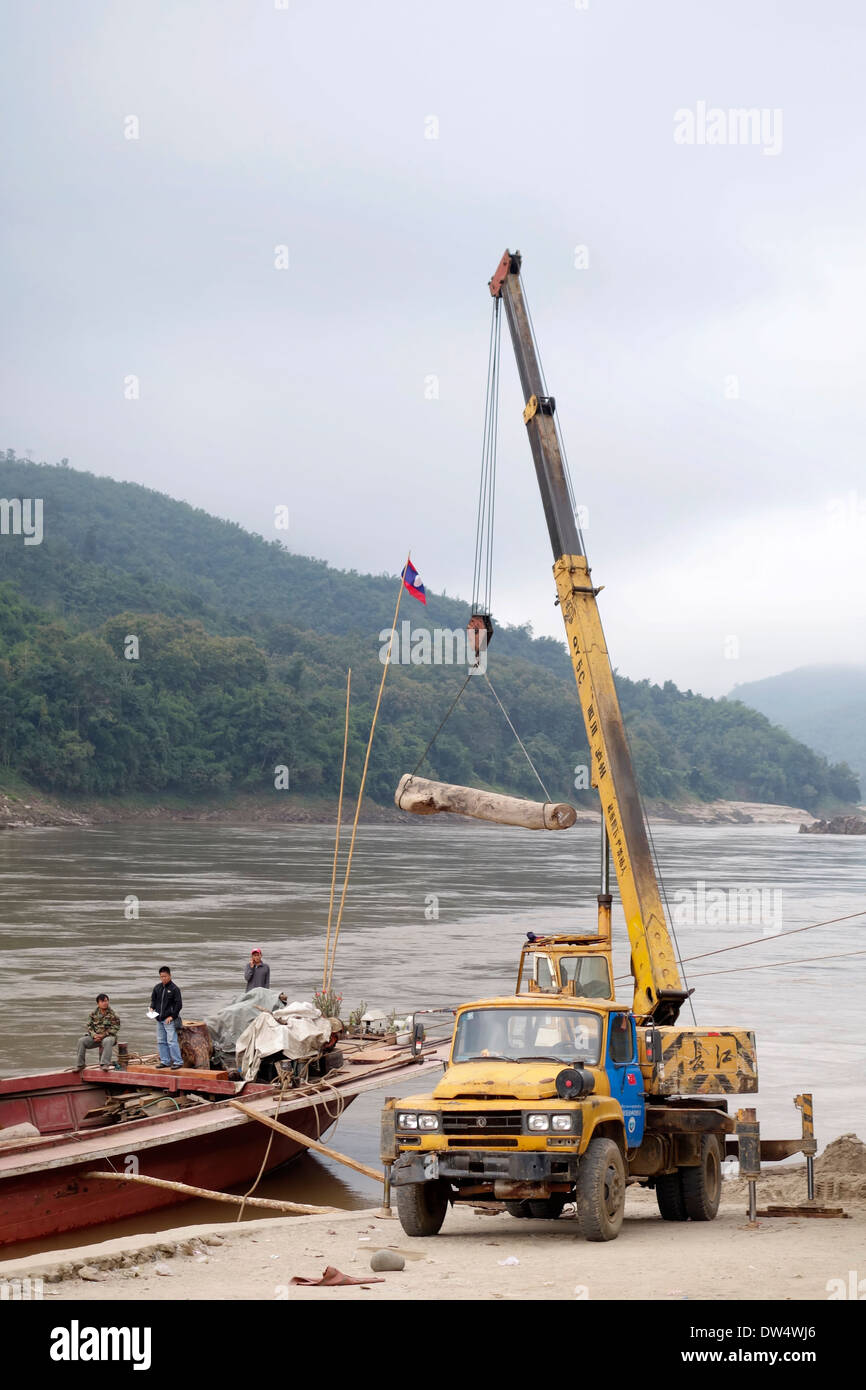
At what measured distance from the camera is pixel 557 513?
51.3ft

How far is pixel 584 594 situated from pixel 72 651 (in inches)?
3878

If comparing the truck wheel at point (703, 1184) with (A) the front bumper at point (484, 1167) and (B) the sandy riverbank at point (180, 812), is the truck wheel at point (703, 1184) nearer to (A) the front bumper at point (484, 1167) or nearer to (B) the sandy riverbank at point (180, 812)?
(A) the front bumper at point (484, 1167)

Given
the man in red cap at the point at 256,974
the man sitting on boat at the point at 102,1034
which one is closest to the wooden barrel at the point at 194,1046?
the man sitting on boat at the point at 102,1034

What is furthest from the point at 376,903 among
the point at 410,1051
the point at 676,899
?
the point at 410,1051

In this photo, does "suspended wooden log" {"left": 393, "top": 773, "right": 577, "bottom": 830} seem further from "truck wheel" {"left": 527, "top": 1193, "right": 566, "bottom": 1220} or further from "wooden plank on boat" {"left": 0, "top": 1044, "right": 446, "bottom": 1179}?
"truck wheel" {"left": 527, "top": 1193, "right": 566, "bottom": 1220}

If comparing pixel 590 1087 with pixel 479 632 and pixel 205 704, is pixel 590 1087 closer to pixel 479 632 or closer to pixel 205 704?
pixel 479 632

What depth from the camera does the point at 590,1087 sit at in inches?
399

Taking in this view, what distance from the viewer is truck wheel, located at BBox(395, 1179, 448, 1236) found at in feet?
33.8

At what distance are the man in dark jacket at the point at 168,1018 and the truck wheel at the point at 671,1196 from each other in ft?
18.3

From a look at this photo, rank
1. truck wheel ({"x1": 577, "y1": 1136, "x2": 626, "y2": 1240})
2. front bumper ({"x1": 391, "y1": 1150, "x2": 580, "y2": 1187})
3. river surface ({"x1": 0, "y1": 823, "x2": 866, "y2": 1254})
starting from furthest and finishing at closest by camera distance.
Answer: river surface ({"x1": 0, "y1": 823, "x2": 866, "y2": 1254})
truck wheel ({"x1": 577, "y1": 1136, "x2": 626, "y2": 1240})
front bumper ({"x1": 391, "y1": 1150, "x2": 580, "y2": 1187})

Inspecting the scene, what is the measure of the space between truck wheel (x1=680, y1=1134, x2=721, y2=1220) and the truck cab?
149cm

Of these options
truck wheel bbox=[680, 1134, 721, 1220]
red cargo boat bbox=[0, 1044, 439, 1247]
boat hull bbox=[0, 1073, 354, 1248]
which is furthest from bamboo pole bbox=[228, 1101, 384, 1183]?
truck wheel bbox=[680, 1134, 721, 1220]
